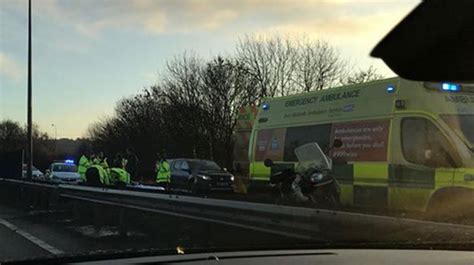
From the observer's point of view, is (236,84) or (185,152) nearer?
(236,84)

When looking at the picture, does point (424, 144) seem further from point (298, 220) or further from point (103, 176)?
point (103, 176)

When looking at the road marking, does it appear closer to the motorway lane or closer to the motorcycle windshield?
the motorway lane

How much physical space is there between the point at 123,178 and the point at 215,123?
2105 centimetres

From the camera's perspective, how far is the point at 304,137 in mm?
13055

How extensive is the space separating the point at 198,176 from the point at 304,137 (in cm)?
1278

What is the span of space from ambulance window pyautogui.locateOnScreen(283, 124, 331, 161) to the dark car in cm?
1146

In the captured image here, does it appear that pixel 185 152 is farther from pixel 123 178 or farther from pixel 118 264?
pixel 118 264

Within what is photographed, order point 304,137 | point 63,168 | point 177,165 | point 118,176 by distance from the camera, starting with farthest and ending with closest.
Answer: point 63,168 < point 177,165 < point 118,176 < point 304,137

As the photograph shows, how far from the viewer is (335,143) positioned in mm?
12047

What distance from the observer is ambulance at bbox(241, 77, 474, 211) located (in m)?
10.1

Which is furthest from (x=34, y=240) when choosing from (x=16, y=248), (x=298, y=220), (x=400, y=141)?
(x=400, y=141)

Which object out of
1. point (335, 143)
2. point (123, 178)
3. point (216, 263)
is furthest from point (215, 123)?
point (216, 263)

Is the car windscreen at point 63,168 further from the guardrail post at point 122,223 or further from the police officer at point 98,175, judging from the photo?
the guardrail post at point 122,223

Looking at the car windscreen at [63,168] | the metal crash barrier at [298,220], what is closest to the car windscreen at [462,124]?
the metal crash barrier at [298,220]
